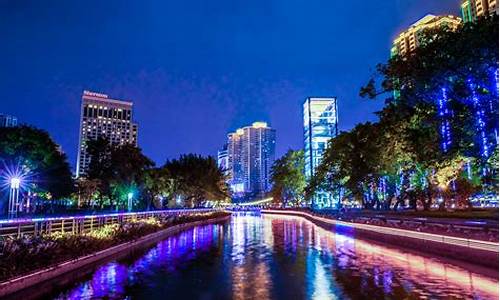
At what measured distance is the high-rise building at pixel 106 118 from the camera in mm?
162625

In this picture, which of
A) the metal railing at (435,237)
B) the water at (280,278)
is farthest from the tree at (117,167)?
the water at (280,278)

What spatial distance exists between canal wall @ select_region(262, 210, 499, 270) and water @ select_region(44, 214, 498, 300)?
105 centimetres

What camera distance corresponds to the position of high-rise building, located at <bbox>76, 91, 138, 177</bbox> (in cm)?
16262

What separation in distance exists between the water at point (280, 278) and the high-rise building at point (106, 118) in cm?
14891

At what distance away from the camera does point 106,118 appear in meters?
165

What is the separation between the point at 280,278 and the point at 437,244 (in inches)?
398

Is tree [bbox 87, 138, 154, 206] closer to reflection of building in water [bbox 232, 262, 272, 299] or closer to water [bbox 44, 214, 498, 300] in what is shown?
water [bbox 44, 214, 498, 300]

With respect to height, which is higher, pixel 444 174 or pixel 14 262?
pixel 444 174

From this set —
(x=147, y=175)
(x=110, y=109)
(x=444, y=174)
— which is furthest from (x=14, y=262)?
(x=110, y=109)

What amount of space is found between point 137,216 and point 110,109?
452ft

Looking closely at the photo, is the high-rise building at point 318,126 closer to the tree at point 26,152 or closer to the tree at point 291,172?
the tree at point 291,172

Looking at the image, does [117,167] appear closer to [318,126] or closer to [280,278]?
[280,278]

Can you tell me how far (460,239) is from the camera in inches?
722

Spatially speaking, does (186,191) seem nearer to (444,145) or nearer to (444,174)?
(444,174)
